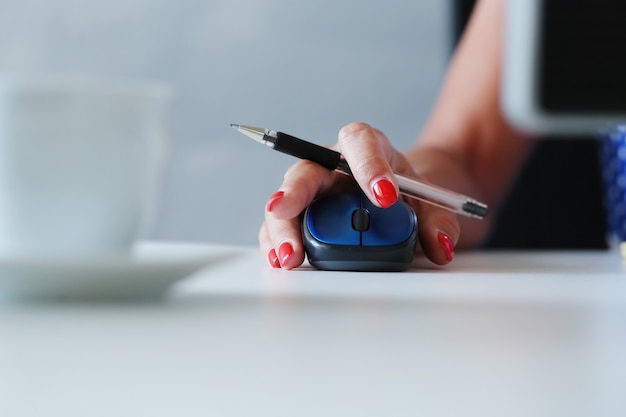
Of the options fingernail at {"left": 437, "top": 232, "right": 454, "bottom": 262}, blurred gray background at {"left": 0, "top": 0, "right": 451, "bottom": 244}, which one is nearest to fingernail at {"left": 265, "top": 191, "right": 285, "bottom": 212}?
fingernail at {"left": 437, "top": 232, "right": 454, "bottom": 262}

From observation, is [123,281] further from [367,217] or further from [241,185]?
[241,185]

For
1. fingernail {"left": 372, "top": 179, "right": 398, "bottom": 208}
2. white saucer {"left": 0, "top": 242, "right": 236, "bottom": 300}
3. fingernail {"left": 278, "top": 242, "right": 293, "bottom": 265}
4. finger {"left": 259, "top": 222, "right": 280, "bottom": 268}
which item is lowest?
finger {"left": 259, "top": 222, "right": 280, "bottom": 268}

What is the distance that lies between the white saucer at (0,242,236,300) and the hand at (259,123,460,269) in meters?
0.20

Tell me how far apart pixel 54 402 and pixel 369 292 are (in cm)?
20

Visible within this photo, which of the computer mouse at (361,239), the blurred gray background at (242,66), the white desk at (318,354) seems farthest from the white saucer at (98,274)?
the blurred gray background at (242,66)

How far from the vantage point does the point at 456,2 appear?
52.4 inches

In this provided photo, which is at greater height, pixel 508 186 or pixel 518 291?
pixel 518 291

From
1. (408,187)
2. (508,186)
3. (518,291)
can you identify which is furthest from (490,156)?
(518,291)

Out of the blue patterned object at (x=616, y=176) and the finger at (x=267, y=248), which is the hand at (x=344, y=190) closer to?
the finger at (x=267, y=248)

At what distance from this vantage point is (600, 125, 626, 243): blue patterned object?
61 cm

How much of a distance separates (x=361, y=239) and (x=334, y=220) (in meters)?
0.02

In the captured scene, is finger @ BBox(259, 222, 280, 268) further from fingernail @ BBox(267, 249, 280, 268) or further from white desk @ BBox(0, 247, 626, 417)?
white desk @ BBox(0, 247, 626, 417)

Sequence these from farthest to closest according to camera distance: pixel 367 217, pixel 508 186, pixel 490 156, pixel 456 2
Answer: pixel 456 2 < pixel 508 186 < pixel 490 156 < pixel 367 217

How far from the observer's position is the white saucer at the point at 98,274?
216 millimetres
